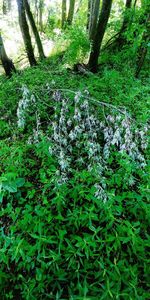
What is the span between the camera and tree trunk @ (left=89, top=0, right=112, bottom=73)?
5457mm

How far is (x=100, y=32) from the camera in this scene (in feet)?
19.4

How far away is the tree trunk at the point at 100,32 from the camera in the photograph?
17.9 ft

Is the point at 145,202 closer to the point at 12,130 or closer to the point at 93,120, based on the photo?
the point at 93,120

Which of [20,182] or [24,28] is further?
[24,28]

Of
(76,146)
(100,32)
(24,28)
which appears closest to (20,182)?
(76,146)

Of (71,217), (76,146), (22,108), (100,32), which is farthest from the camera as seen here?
(100,32)

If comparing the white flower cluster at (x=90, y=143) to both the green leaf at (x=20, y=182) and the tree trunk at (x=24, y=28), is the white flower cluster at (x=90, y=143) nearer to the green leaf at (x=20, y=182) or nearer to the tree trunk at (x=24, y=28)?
the green leaf at (x=20, y=182)

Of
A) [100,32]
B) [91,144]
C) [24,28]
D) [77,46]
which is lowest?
[91,144]

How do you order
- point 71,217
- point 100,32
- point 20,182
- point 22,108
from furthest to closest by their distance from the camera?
point 100,32 → point 22,108 → point 20,182 → point 71,217

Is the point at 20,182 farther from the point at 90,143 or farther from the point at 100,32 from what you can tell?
the point at 100,32

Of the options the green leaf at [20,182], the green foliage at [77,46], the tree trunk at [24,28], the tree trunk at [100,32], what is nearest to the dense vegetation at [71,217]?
the green leaf at [20,182]

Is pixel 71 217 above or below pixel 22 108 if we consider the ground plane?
below

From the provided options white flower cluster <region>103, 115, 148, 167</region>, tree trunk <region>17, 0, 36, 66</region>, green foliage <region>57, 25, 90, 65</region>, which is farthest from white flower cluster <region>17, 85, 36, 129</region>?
tree trunk <region>17, 0, 36, 66</region>

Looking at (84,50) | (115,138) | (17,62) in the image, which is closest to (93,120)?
(115,138)
